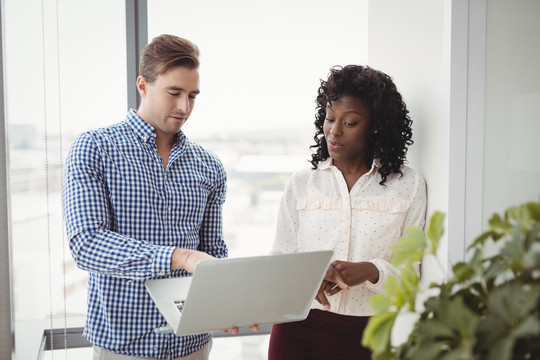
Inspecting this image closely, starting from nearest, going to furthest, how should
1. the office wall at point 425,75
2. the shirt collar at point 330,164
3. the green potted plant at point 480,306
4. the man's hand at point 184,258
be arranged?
the green potted plant at point 480,306
the man's hand at point 184,258
the office wall at point 425,75
the shirt collar at point 330,164

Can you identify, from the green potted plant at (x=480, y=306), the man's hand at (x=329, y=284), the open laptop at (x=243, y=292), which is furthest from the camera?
the man's hand at (x=329, y=284)

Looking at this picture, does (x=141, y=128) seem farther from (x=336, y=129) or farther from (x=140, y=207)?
(x=336, y=129)

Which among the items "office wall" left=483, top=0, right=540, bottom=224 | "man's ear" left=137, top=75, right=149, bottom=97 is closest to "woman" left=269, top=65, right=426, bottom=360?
"office wall" left=483, top=0, right=540, bottom=224

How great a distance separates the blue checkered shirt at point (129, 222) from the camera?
4.89 ft

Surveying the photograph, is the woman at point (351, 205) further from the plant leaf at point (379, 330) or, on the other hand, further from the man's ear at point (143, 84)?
the plant leaf at point (379, 330)

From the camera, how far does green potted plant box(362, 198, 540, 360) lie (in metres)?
0.56

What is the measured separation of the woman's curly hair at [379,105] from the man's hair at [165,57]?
495 mm

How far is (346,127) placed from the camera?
1.81 meters

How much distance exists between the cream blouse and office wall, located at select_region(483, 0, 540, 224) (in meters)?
0.26

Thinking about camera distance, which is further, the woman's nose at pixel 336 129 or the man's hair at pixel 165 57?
the woman's nose at pixel 336 129

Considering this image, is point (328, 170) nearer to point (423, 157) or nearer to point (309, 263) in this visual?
point (423, 157)

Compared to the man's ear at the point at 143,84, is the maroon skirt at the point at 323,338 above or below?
below

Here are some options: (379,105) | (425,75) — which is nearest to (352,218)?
(379,105)

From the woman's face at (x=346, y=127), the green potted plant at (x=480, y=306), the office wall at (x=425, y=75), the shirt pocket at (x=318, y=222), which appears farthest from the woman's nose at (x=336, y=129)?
the green potted plant at (x=480, y=306)
